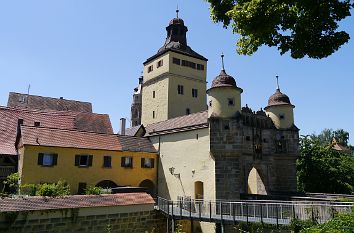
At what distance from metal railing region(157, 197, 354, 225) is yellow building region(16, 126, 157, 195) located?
8500 mm

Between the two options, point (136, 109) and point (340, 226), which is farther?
point (136, 109)

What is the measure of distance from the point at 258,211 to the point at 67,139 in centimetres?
1915

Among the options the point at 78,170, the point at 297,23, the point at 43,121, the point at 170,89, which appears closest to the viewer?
the point at 297,23

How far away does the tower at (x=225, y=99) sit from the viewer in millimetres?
27203

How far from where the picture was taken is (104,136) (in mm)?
33781

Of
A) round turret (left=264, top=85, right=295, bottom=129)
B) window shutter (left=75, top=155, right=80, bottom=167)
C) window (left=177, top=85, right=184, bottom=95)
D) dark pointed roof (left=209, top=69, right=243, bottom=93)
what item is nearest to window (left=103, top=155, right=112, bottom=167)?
window shutter (left=75, top=155, right=80, bottom=167)

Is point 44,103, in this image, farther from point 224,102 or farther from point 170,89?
point 224,102

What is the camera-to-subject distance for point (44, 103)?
1802 inches

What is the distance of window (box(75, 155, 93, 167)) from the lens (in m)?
29.7

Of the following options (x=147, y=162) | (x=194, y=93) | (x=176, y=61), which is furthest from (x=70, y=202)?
(x=194, y=93)

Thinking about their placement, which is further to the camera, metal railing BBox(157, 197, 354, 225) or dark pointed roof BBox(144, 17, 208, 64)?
dark pointed roof BBox(144, 17, 208, 64)

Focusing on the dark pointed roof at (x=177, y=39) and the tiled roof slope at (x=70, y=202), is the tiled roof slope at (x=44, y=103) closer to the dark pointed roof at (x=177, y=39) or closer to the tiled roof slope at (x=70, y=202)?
the dark pointed roof at (x=177, y=39)

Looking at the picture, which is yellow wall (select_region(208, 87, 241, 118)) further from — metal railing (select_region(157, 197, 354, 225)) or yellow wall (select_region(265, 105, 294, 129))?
metal railing (select_region(157, 197, 354, 225))

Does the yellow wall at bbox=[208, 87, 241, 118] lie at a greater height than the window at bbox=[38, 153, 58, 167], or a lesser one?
greater
